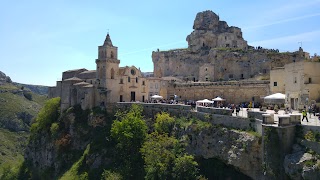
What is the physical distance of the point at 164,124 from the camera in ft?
130

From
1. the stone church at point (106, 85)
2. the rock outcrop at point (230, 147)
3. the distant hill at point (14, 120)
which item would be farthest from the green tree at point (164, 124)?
the distant hill at point (14, 120)

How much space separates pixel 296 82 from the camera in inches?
1326

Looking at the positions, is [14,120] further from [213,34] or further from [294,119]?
[294,119]

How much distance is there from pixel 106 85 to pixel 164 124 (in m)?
15.3

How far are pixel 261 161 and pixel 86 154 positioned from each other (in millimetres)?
27511

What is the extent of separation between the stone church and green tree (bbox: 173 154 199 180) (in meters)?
22.6

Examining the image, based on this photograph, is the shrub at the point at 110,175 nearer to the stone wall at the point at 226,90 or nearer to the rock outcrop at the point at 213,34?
the stone wall at the point at 226,90

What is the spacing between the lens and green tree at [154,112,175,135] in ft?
128

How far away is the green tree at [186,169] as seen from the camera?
1199 inches

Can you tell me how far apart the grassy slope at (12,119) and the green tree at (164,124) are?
5030 cm

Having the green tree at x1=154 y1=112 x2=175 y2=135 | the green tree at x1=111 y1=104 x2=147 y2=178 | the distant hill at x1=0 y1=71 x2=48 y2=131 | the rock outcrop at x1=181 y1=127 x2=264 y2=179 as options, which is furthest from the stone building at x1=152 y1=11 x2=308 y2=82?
the distant hill at x1=0 y1=71 x2=48 y2=131

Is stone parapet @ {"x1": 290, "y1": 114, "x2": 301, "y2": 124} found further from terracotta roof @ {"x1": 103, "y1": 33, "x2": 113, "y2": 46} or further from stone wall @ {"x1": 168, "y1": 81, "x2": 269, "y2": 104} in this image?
terracotta roof @ {"x1": 103, "y1": 33, "x2": 113, "y2": 46}

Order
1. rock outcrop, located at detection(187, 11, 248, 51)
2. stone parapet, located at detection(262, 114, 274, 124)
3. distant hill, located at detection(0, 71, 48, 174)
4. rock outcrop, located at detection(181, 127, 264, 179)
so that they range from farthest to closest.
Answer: distant hill, located at detection(0, 71, 48, 174) < rock outcrop, located at detection(187, 11, 248, 51) < rock outcrop, located at detection(181, 127, 264, 179) < stone parapet, located at detection(262, 114, 274, 124)


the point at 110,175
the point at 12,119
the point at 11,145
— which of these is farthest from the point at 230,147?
the point at 12,119
